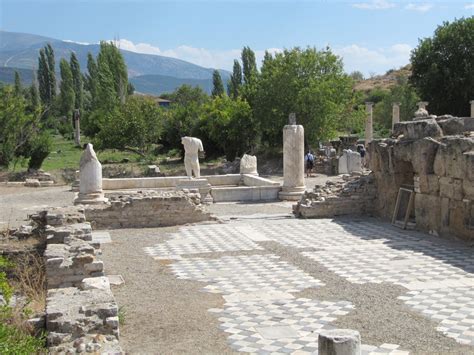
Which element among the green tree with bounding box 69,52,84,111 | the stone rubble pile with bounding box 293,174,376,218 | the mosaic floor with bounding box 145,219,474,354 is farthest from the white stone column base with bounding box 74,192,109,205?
the green tree with bounding box 69,52,84,111

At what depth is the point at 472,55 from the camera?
123 feet

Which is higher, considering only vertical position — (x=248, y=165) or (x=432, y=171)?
(x=432, y=171)

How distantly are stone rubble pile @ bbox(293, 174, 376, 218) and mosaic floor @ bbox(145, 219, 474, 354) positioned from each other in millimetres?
706

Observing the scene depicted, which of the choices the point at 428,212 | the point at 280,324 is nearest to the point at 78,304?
the point at 280,324

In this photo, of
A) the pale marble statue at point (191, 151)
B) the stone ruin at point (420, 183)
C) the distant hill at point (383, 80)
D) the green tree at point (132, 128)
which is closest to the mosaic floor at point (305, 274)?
the stone ruin at point (420, 183)

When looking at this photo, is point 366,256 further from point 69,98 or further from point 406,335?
point 69,98

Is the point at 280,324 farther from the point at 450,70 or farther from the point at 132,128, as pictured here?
the point at 450,70

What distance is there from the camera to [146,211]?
15.0m

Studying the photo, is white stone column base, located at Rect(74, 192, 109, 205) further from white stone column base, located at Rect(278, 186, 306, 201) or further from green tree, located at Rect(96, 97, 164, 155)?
green tree, located at Rect(96, 97, 164, 155)

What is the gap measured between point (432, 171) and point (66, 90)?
202 ft

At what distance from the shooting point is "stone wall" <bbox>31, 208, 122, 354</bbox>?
213 inches

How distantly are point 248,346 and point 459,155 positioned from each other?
7.96 metres

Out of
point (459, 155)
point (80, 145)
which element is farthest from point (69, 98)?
point (459, 155)

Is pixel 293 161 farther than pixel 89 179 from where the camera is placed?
Yes
